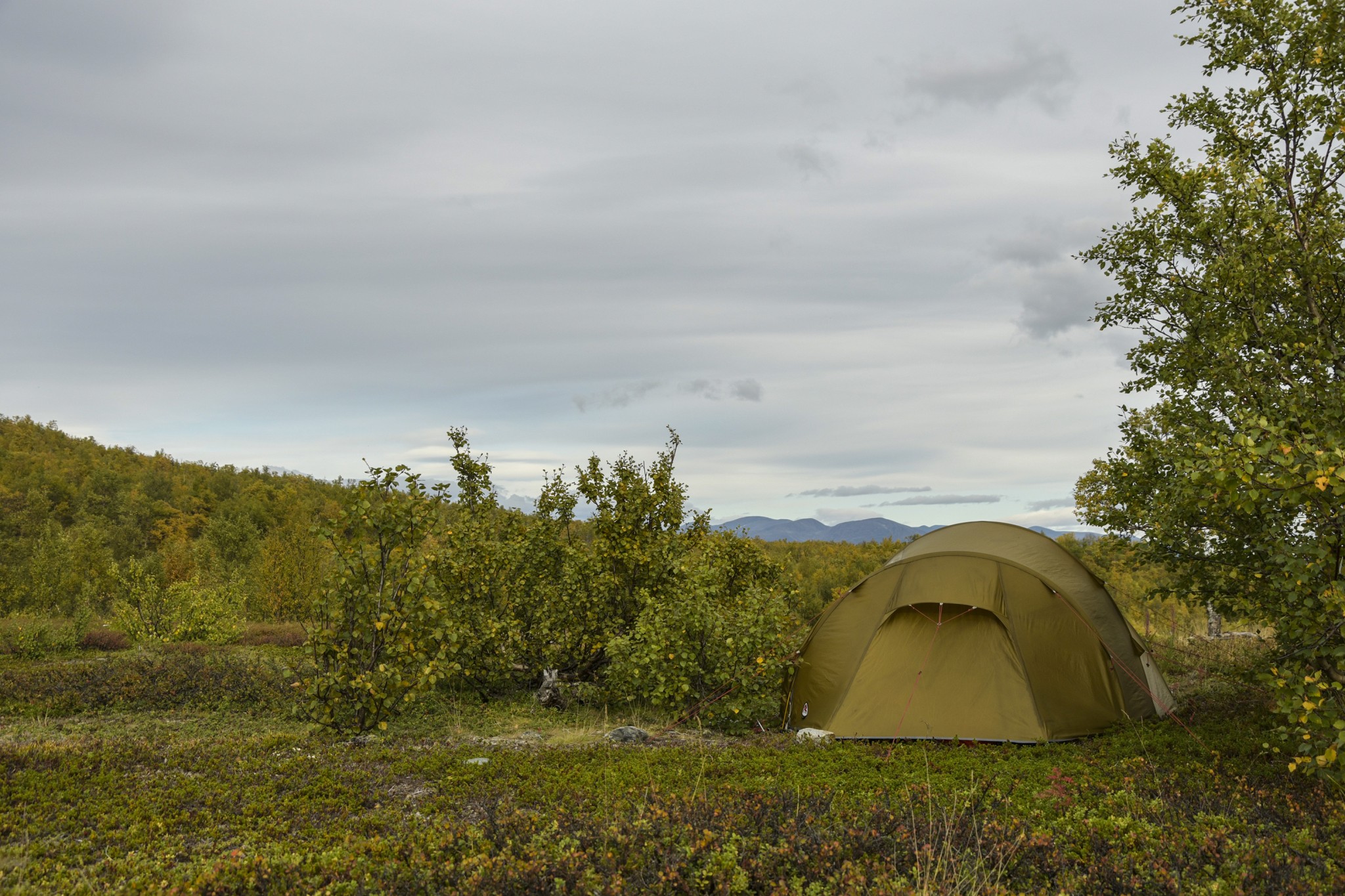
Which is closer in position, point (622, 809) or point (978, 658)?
point (622, 809)

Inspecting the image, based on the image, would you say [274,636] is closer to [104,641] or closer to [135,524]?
[104,641]

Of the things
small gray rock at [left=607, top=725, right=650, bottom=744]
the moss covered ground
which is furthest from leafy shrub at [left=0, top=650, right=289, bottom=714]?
small gray rock at [left=607, top=725, right=650, bottom=744]

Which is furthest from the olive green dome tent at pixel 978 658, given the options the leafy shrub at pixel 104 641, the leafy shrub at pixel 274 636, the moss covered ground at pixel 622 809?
the leafy shrub at pixel 104 641

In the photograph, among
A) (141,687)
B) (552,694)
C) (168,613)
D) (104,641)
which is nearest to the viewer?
(141,687)

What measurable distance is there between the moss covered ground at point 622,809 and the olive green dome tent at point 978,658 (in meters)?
0.53

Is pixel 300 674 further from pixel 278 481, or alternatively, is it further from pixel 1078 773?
pixel 278 481

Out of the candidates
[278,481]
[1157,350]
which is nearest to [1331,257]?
[1157,350]

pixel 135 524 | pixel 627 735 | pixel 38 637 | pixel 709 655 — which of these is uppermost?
pixel 135 524

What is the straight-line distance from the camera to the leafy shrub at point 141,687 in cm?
1264

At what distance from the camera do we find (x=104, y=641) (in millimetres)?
20266

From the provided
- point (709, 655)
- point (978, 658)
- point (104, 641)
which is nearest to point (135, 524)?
point (104, 641)

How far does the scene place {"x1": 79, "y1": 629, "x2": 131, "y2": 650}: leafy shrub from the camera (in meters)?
20.0

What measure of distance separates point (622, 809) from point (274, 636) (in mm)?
20807

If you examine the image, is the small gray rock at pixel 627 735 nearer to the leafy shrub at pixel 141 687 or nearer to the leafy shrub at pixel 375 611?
the leafy shrub at pixel 375 611
